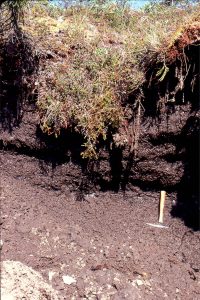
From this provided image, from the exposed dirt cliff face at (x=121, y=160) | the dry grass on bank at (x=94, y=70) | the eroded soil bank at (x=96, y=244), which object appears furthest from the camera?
the exposed dirt cliff face at (x=121, y=160)

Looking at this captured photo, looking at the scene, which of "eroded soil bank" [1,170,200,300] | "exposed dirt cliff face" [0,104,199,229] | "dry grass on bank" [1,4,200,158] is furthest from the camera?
"exposed dirt cliff face" [0,104,199,229]

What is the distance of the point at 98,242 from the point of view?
118 inches

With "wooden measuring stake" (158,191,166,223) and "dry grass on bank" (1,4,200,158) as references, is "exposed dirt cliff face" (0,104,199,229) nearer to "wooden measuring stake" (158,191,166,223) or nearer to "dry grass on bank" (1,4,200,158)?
"wooden measuring stake" (158,191,166,223)

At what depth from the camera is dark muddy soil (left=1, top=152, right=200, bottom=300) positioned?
277 centimetres

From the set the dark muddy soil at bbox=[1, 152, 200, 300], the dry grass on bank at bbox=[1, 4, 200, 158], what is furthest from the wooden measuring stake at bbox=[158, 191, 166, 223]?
the dry grass on bank at bbox=[1, 4, 200, 158]

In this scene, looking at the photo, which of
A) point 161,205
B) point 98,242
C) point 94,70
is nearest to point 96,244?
point 98,242

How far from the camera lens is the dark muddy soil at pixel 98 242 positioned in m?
2.77

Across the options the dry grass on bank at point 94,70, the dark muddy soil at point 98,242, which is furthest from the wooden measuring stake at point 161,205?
the dry grass on bank at point 94,70

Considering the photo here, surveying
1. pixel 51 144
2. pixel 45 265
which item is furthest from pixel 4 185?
pixel 45 265

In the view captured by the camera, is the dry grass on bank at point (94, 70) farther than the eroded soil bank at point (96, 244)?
Yes

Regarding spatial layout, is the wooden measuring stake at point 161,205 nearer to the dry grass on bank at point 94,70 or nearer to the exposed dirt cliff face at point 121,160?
the exposed dirt cliff face at point 121,160

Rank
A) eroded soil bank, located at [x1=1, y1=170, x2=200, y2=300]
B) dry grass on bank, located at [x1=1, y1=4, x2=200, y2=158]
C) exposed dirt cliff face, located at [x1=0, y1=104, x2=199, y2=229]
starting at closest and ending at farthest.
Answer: eroded soil bank, located at [x1=1, y1=170, x2=200, y2=300]
dry grass on bank, located at [x1=1, y1=4, x2=200, y2=158]
exposed dirt cliff face, located at [x1=0, y1=104, x2=199, y2=229]

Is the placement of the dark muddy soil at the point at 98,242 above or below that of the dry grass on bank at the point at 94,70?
below

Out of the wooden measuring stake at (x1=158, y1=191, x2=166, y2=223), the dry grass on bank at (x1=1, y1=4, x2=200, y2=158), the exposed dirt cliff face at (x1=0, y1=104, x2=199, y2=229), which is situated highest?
→ the dry grass on bank at (x1=1, y1=4, x2=200, y2=158)
